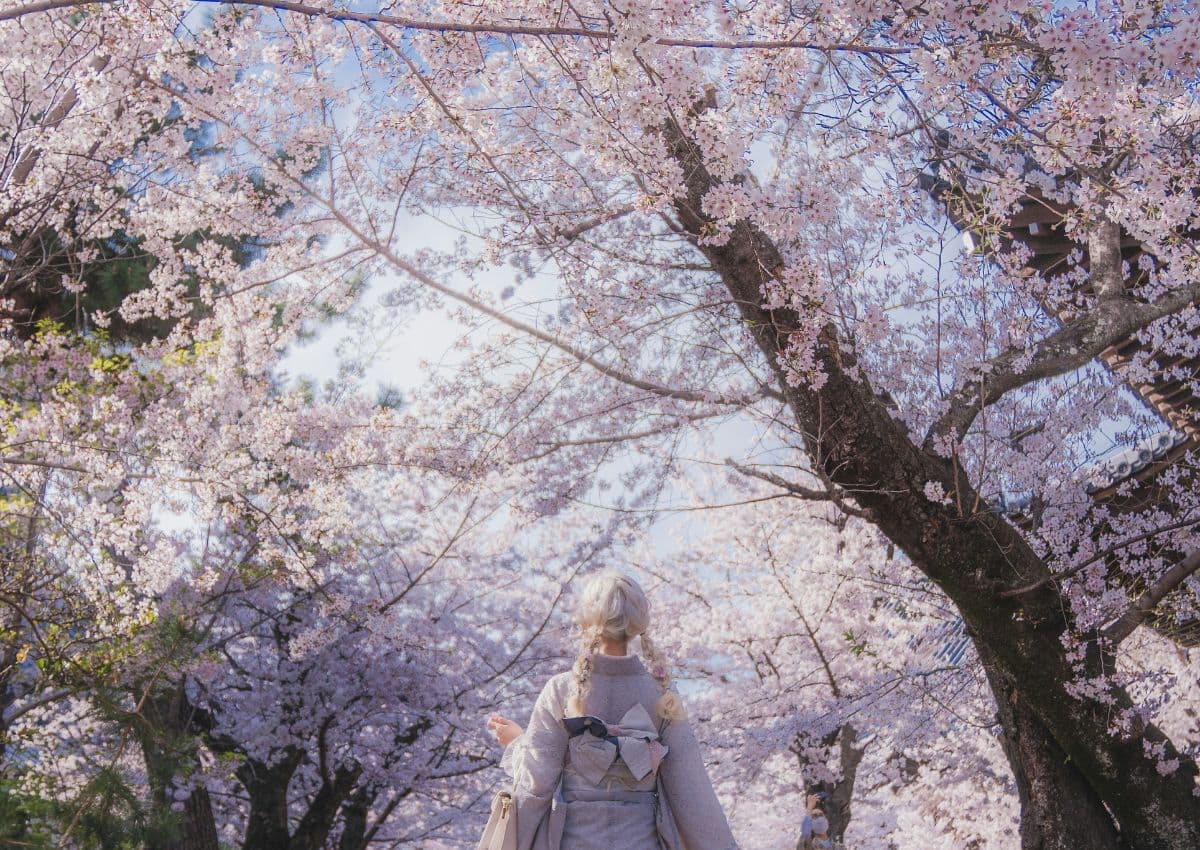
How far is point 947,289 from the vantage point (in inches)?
239

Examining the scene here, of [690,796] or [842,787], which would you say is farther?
[842,787]

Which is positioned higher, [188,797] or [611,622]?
[188,797]

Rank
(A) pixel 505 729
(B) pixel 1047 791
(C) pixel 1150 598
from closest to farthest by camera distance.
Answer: (A) pixel 505 729
(C) pixel 1150 598
(B) pixel 1047 791

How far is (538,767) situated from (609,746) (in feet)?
0.75

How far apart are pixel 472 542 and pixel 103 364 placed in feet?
15.7

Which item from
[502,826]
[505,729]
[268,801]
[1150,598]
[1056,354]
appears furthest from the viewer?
[268,801]

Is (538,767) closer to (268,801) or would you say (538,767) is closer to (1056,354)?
(1056,354)

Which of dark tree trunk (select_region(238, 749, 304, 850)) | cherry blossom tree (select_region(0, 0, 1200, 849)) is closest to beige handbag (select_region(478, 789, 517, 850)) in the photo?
cherry blossom tree (select_region(0, 0, 1200, 849))

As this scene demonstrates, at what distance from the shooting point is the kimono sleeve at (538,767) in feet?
9.37

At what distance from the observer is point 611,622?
3037mm

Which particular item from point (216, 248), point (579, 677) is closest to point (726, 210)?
point (579, 677)

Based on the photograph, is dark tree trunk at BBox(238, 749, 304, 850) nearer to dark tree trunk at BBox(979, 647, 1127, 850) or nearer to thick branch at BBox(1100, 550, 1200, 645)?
dark tree trunk at BBox(979, 647, 1127, 850)

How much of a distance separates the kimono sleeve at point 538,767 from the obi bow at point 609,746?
0.18 feet

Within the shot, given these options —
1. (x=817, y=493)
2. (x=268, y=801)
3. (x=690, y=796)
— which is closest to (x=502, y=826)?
(x=690, y=796)
